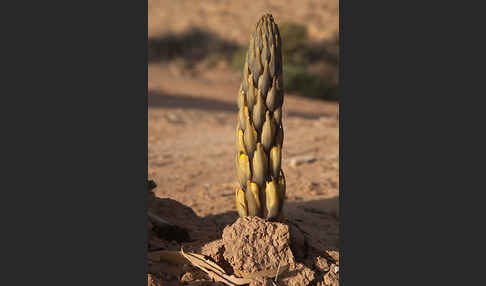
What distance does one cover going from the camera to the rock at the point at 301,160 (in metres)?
7.36

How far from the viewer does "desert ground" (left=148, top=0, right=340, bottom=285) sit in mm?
3467

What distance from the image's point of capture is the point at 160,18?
2544cm

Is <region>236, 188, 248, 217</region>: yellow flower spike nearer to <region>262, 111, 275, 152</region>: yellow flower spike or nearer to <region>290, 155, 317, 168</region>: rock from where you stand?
<region>262, 111, 275, 152</region>: yellow flower spike

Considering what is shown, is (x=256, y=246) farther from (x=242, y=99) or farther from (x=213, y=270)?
(x=242, y=99)

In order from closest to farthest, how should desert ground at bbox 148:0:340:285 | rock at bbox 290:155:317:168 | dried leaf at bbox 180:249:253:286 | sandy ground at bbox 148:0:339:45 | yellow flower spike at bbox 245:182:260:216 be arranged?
dried leaf at bbox 180:249:253:286
yellow flower spike at bbox 245:182:260:216
desert ground at bbox 148:0:340:285
rock at bbox 290:155:317:168
sandy ground at bbox 148:0:339:45

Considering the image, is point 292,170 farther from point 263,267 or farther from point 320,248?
point 263,267

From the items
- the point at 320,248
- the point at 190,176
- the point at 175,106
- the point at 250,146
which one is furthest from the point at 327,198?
the point at 175,106

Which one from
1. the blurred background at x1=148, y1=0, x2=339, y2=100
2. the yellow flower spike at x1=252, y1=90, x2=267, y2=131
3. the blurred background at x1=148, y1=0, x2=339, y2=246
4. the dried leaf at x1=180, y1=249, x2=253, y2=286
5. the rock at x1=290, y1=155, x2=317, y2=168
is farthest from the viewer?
the blurred background at x1=148, y1=0, x2=339, y2=100

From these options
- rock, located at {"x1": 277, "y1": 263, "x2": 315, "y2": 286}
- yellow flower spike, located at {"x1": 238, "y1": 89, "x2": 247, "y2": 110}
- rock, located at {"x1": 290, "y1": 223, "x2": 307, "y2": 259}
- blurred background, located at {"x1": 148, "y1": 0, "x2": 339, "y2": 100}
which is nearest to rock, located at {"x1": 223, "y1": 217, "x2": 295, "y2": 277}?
rock, located at {"x1": 277, "y1": 263, "x2": 315, "y2": 286}

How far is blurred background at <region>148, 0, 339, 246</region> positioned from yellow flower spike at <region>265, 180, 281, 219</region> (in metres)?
0.67

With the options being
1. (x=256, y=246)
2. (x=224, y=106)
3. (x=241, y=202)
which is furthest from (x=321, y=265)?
(x=224, y=106)

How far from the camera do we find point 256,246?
2.94 meters

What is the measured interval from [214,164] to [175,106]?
4.57 meters

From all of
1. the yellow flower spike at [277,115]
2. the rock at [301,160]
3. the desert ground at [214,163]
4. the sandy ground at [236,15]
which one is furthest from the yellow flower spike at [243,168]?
the sandy ground at [236,15]
